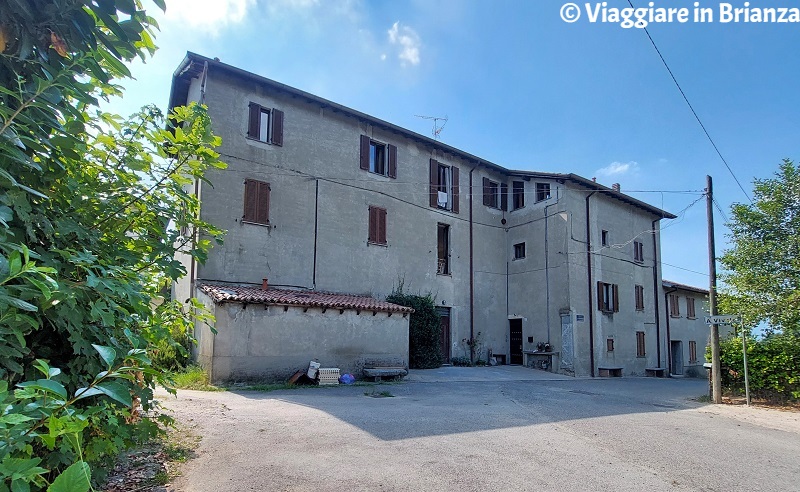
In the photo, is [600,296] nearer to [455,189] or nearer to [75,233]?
[455,189]

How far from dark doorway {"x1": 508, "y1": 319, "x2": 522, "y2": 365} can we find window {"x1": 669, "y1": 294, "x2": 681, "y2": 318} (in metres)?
10.4

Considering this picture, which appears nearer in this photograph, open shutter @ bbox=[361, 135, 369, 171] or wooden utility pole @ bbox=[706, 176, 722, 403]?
wooden utility pole @ bbox=[706, 176, 722, 403]

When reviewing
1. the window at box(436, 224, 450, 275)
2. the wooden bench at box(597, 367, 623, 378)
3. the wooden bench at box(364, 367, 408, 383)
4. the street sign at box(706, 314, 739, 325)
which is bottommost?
the wooden bench at box(597, 367, 623, 378)

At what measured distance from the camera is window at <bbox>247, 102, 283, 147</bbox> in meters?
16.6

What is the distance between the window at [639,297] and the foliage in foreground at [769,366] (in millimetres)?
11485

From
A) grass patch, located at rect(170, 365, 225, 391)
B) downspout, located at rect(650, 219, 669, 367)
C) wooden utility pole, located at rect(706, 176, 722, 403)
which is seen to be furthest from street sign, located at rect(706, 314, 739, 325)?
downspout, located at rect(650, 219, 669, 367)

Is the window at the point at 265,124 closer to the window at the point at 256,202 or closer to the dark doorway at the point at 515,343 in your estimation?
the window at the point at 256,202

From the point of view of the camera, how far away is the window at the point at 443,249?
22123 mm

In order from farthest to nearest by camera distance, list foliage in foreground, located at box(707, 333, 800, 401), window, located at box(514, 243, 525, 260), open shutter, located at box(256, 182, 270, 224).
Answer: window, located at box(514, 243, 525, 260) < open shutter, located at box(256, 182, 270, 224) < foliage in foreground, located at box(707, 333, 800, 401)

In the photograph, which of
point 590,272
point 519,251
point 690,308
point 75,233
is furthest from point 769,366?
point 690,308

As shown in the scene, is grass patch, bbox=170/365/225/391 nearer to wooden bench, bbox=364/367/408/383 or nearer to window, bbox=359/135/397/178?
wooden bench, bbox=364/367/408/383

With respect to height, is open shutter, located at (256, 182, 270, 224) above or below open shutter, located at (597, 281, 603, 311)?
above

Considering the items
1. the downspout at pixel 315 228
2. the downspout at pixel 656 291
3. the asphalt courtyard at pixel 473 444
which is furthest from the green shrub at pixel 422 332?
the downspout at pixel 656 291

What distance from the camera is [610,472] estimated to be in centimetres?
548
